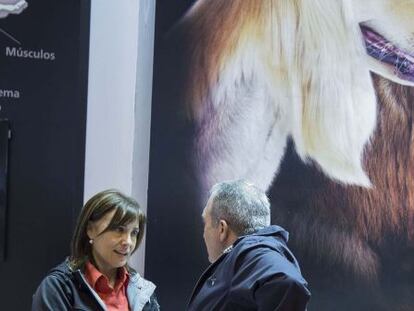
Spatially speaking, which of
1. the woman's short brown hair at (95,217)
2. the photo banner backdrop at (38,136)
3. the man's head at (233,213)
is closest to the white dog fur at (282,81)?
the photo banner backdrop at (38,136)

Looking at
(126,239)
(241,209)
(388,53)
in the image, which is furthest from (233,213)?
(388,53)

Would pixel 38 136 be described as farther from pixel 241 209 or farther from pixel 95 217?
pixel 241 209

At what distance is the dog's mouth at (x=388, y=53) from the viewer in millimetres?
2551

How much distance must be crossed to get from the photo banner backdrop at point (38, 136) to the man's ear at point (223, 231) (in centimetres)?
99

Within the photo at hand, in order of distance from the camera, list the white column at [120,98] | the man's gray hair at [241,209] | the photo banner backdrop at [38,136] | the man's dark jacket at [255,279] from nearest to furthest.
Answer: the man's dark jacket at [255,279], the man's gray hair at [241,209], the photo banner backdrop at [38,136], the white column at [120,98]

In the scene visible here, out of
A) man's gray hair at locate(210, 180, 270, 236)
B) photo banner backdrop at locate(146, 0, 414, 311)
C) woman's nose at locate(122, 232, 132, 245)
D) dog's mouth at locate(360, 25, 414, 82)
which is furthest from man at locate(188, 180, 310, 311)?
dog's mouth at locate(360, 25, 414, 82)

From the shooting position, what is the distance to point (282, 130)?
2.61m

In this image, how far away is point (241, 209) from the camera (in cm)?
164

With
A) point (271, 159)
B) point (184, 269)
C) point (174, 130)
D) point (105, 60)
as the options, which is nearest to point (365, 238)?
point (271, 159)

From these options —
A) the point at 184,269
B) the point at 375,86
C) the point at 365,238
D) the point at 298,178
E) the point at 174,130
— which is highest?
the point at 375,86

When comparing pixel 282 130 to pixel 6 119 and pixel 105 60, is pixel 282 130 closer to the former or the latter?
pixel 105 60

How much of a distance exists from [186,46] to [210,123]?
0.39 m

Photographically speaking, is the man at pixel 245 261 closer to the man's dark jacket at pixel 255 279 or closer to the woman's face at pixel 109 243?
the man's dark jacket at pixel 255 279

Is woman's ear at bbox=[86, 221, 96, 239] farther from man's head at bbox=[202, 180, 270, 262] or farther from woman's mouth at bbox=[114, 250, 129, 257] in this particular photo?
man's head at bbox=[202, 180, 270, 262]
